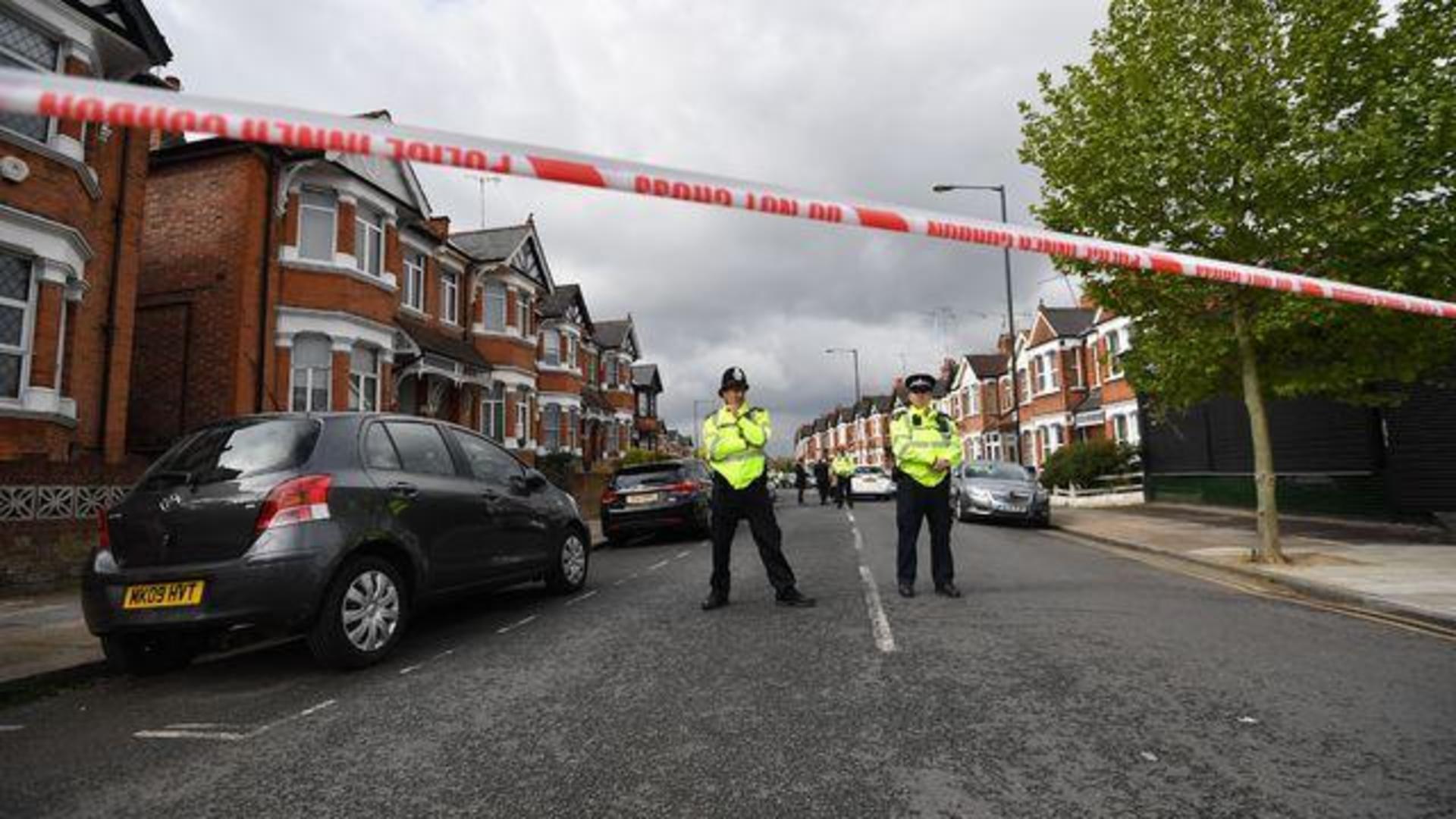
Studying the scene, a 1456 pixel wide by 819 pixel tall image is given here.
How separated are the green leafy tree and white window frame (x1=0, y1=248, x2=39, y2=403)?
1320 cm

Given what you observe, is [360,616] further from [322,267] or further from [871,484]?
[871,484]

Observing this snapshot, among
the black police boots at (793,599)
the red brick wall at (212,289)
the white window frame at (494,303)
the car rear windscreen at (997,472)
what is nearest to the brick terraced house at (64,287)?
the red brick wall at (212,289)


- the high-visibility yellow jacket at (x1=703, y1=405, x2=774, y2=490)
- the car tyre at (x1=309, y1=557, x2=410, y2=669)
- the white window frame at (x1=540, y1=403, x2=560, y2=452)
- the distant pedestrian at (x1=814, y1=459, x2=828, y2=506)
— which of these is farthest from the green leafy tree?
the white window frame at (x1=540, y1=403, x2=560, y2=452)

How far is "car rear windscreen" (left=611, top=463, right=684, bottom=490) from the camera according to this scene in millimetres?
12711

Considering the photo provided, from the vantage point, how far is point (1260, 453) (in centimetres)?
913

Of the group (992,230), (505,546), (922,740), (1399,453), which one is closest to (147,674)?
(505,546)

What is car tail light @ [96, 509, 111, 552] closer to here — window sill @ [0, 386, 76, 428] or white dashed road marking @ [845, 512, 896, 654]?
white dashed road marking @ [845, 512, 896, 654]

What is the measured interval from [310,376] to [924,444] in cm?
1265

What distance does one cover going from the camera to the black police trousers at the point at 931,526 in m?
6.35

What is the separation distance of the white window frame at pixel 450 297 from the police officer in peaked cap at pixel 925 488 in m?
16.8

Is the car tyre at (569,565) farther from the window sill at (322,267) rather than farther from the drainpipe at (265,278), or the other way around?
the window sill at (322,267)

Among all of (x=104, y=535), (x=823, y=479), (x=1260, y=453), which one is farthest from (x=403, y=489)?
(x=823, y=479)

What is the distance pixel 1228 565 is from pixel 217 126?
33.9ft

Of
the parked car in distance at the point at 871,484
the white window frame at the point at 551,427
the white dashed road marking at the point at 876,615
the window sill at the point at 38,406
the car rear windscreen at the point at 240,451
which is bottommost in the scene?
the white dashed road marking at the point at 876,615
